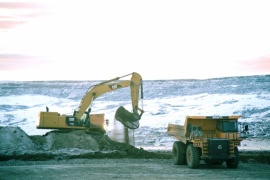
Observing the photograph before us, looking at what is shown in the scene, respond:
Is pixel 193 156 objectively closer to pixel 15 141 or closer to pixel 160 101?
Result: pixel 15 141

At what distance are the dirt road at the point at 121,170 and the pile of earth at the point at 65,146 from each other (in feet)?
7.36

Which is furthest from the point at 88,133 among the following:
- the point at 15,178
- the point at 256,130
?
the point at 256,130

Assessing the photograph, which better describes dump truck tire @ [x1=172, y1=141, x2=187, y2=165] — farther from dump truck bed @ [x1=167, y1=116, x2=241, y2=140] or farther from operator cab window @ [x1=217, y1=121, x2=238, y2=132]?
operator cab window @ [x1=217, y1=121, x2=238, y2=132]

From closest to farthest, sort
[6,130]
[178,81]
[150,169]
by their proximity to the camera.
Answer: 1. [150,169]
2. [6,130]
3. [178,81]

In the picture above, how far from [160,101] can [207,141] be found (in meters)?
57.7

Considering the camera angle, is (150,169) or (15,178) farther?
(150,169)

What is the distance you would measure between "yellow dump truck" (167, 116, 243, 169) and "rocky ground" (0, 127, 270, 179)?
0.52m

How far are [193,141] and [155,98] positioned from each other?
203ft

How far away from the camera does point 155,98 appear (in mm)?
84438

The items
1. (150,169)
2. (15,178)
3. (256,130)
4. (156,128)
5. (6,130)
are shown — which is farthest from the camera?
(156,128)

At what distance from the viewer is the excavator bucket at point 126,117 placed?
27953 millimetres

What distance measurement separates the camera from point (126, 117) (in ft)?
92.1

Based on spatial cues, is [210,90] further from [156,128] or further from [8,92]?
[8,92]

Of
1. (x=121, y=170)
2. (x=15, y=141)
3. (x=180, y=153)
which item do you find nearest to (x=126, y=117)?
(x=180, y=153)
